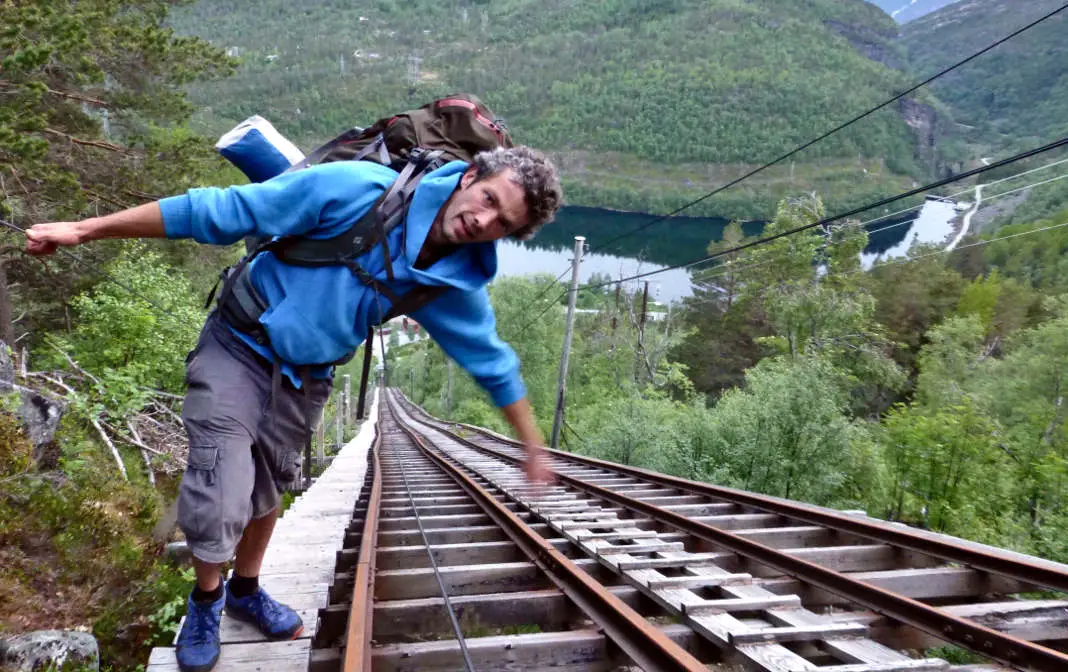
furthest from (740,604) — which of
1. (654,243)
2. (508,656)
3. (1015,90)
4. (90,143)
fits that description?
(1015,90)

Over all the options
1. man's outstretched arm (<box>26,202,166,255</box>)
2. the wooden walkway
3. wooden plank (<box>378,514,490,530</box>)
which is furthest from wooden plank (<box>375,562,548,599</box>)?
man's outstretched arm (<box>26,202,166,255</box>)

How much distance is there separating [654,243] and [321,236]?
89.3 metres

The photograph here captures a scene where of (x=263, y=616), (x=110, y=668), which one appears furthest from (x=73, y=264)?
(x=263, y=616)

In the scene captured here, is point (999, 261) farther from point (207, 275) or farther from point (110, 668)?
point (110, 668)

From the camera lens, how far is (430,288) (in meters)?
2.20

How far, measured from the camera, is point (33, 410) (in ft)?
21.2

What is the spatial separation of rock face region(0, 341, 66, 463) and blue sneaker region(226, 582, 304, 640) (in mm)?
4964

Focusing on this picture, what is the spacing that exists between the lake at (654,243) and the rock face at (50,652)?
71316mm

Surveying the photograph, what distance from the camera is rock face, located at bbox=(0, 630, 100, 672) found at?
145 inches

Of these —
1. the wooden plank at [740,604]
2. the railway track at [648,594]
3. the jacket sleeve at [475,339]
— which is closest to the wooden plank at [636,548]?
the railway track at [648,594]

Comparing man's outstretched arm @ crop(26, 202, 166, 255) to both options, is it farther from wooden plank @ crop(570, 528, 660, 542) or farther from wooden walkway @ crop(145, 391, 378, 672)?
wooden plank @ crop(570, 528, 660, 542)

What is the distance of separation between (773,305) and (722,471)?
20740 mm

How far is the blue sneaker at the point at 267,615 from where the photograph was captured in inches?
91.4

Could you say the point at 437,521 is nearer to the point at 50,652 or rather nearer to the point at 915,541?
the point at 50,652
